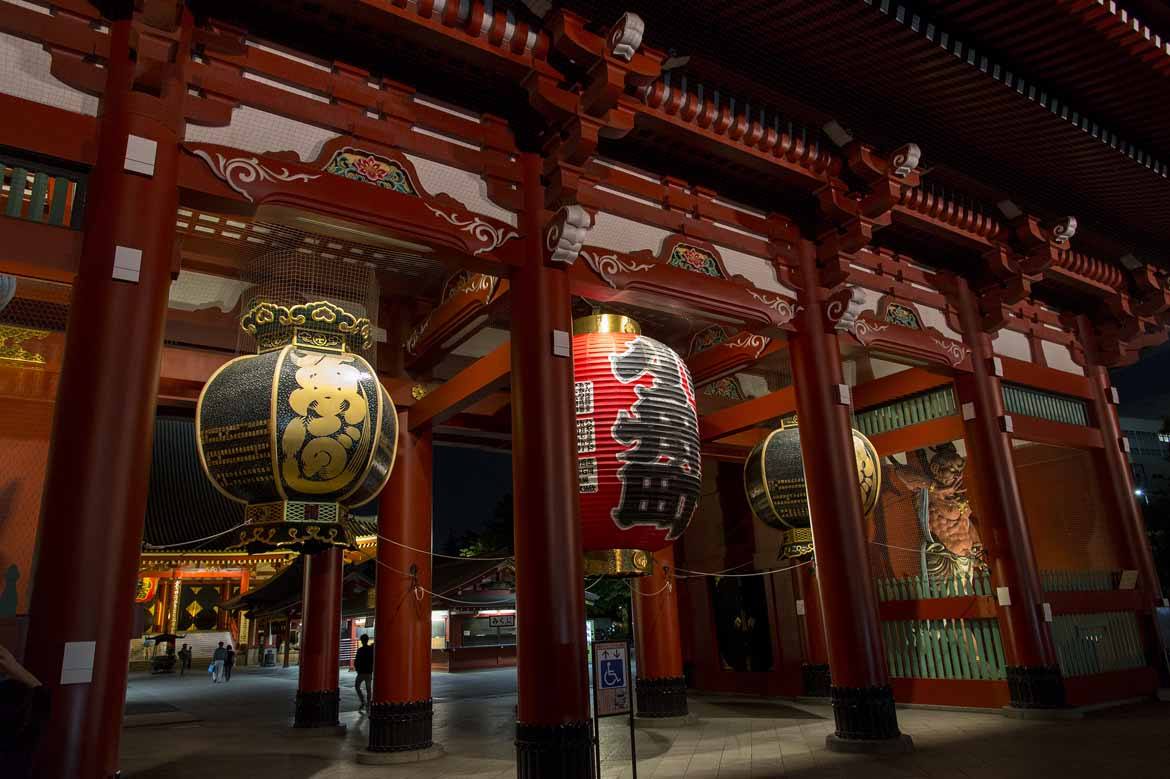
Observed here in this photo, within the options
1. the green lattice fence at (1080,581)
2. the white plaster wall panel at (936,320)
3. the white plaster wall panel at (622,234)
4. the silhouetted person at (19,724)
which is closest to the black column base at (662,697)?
the green lattice fence at (1080,581)

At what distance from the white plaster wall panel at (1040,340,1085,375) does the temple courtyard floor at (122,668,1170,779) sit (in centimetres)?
462

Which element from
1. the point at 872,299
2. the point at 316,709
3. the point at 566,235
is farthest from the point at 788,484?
the point at 316,709

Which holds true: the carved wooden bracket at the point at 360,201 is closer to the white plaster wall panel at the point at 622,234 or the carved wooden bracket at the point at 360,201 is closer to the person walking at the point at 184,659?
the white plaster wall panel at the point at 622,234

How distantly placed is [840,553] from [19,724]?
20.2 feet

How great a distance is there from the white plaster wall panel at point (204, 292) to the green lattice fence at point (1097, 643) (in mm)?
10186

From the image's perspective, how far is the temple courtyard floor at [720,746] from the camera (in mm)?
6086

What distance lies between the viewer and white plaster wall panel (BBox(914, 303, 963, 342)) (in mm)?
9086

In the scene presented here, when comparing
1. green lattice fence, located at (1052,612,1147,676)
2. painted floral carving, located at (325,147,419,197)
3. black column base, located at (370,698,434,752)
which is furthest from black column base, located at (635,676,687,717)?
painted floral carving, located at (325,147,419,197)

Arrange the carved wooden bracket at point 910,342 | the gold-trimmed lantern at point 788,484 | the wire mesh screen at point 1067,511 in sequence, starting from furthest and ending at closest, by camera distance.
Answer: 1. the wire mesh screen at point 1067,511
2. the carved wooden bracket at point 910,342
3. the gold-trimmed lantern at point 788,484

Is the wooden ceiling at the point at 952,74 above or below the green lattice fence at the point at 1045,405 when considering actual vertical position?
above

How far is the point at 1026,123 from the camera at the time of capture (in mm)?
7059

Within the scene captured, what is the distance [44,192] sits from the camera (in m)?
4.25

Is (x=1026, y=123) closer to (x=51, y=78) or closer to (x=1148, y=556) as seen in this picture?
(x=1148, y=556)

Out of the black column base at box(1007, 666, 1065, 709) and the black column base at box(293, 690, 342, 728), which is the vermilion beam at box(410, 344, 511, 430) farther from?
the black column base at box(1007, 666, 1065, 709)
